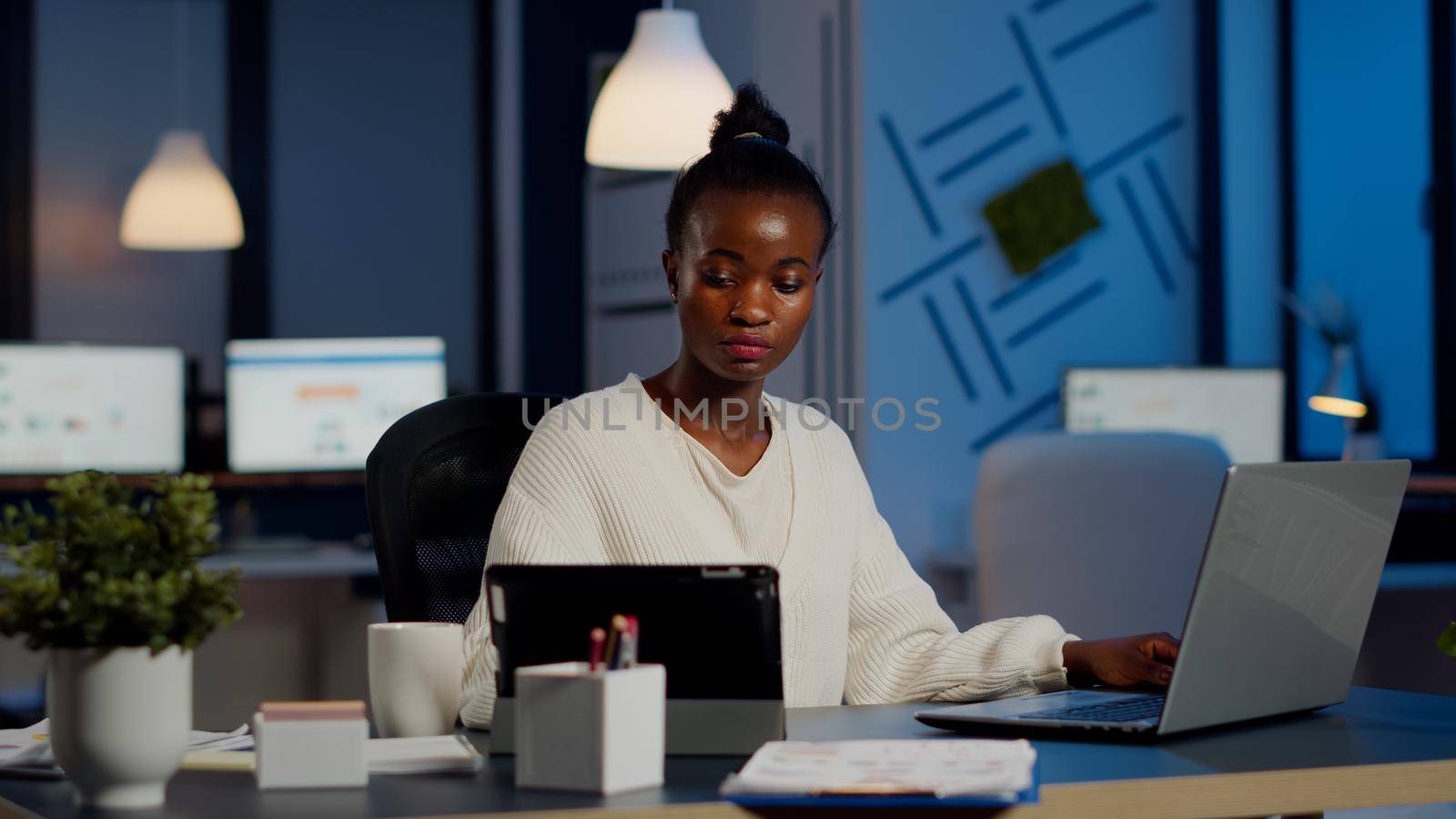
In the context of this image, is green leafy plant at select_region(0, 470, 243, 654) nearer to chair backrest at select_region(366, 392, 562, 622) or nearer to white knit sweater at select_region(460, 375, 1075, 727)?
white knit sweater at select_region(460, 375, 1075, 727)

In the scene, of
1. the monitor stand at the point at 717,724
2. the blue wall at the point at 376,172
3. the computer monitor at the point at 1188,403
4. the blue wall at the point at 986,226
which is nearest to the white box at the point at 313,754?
the monitor stand at the point at 717,724

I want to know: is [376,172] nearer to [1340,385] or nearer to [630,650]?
[1340,385]

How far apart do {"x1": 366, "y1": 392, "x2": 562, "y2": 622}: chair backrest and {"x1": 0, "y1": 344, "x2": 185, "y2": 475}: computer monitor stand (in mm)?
2364

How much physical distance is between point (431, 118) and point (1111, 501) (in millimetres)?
3260

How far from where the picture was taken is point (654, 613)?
117 centimetres

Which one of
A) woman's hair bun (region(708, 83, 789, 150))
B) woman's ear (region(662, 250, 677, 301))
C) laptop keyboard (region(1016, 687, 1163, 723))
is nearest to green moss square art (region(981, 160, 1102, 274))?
woman's hair bun (region(708, 83, 789, 150))

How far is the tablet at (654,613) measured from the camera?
3.81ft

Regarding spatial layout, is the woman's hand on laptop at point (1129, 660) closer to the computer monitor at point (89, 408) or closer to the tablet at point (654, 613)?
the tablet at point (654, 613)

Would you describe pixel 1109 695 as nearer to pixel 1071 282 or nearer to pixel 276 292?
pixel 1071 282

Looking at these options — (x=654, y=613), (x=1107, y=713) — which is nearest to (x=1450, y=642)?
(x=1107, y=713)

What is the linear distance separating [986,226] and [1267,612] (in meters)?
3.08

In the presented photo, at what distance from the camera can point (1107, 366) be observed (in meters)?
4.25

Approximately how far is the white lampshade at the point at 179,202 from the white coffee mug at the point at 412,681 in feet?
11.5

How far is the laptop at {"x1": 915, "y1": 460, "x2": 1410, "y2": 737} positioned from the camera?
1.20 meters
